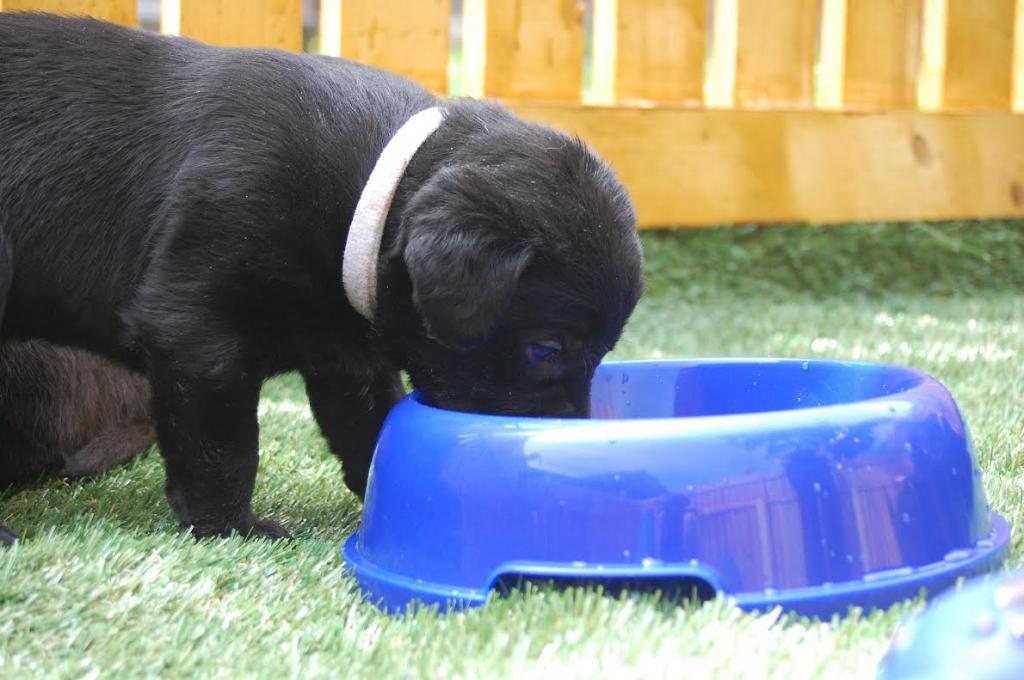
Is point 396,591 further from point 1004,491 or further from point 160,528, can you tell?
point 1004,491

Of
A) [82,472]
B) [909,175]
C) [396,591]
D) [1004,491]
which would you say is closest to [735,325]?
[909,175]

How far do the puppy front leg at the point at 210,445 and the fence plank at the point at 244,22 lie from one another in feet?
6.21

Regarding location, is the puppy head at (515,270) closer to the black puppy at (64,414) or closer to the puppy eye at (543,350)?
the puppy eye at (543,350)

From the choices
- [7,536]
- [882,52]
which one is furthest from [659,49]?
[7,536]

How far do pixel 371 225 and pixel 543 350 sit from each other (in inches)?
14.5

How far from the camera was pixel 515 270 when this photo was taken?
207 cm

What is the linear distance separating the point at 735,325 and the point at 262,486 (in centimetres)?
223

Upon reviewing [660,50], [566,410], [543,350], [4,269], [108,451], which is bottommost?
[108,451]

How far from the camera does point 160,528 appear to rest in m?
2.25

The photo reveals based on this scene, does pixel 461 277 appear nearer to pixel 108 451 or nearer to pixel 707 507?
pixel 707 507

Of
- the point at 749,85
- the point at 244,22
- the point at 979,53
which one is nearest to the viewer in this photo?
the point at 244,22

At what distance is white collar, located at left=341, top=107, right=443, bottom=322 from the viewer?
2188 mm

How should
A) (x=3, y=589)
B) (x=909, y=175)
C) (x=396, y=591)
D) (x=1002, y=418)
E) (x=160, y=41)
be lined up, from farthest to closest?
(x=909, y=175) < (x=1002, y=418) < (x=160, y=41) < (x=396, y=591) < (x=3, y=589)

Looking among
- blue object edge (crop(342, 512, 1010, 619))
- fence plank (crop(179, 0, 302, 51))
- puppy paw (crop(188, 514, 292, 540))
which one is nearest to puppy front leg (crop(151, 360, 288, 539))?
puppy paw (crop(188, 514, 292, 540))
